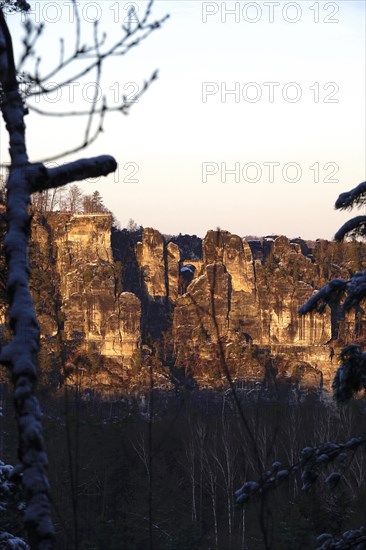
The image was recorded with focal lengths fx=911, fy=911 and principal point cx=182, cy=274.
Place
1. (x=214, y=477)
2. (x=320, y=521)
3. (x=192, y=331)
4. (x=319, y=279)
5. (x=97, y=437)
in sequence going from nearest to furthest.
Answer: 1. (x=320, y=521)
2. (x=214, y=477)
3. (x=97, y=437)
4. (x=192, y=331)
5. (x=319, y=279)

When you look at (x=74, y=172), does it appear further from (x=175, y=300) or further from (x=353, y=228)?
(x=175, y=300)

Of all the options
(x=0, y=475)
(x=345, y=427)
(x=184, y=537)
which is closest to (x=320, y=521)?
(x=184, y=537)

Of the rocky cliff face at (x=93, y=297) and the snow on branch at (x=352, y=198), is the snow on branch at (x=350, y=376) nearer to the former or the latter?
the snow on branch at (x=352, y=198)

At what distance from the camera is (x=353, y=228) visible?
658 centimetres

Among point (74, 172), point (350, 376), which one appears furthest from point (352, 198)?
point (74, 172)

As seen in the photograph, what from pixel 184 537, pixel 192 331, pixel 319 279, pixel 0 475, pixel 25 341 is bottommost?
pixel 184 537

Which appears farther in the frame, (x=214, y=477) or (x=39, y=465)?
(x=214, y=477)

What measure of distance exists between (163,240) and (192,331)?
9.24 metres

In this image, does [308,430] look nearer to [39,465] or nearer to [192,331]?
[192,331]

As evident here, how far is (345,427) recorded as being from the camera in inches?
1256

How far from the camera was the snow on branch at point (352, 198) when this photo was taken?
649 centimetres

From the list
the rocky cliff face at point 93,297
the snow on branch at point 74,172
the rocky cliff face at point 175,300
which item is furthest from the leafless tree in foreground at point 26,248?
the rocky cliff face at point 93,297

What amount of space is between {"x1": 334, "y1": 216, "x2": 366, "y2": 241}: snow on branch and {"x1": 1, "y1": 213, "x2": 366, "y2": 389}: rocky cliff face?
36.2 meters

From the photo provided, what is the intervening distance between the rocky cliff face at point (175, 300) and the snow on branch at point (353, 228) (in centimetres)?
3617
